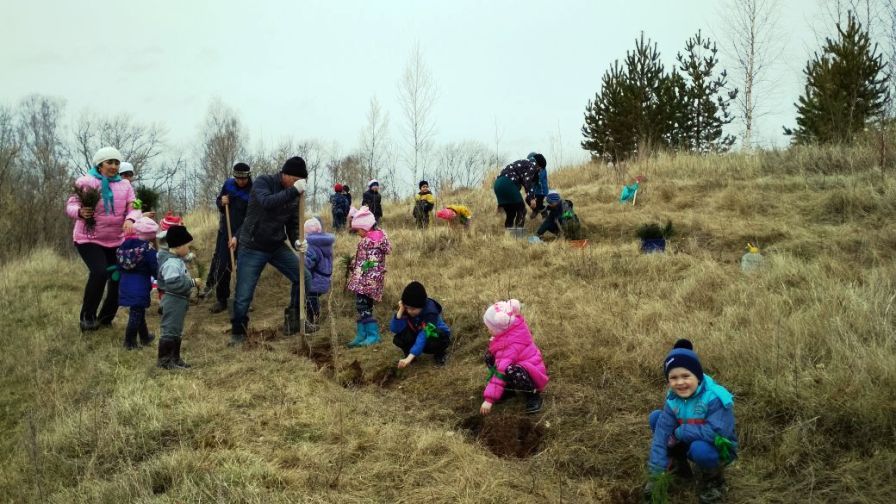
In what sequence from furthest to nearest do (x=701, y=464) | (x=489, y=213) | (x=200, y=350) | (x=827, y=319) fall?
1. (x=489, y=213)
2. (x=200, y=350)
3. (x=827, y=319)
4. (x=701, y=464)

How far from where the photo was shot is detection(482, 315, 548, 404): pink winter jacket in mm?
4445

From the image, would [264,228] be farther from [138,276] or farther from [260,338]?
[138,276]

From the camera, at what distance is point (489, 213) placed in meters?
13.3

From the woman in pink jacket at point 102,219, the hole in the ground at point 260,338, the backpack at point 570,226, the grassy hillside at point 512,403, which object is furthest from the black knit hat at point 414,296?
the backpack at point 570,226

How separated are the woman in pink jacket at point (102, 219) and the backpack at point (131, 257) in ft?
1.39

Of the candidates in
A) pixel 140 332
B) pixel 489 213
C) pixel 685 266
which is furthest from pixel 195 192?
pixel 685 266

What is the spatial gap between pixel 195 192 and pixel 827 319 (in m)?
28.7

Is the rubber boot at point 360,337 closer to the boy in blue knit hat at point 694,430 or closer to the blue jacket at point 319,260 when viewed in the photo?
the blue jacket at point 319,260

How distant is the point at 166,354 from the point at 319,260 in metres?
2.18

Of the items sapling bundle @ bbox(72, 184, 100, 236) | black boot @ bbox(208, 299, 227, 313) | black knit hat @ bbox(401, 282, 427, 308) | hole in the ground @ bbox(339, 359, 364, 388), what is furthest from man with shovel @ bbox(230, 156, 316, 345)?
black boot @ bbox(208, 299, 227, 313)

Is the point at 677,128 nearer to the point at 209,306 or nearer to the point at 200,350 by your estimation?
the point at 209,306

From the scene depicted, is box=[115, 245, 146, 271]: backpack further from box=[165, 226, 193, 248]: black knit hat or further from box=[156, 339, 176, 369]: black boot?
box=[156, 339, 176, 369]: black boot

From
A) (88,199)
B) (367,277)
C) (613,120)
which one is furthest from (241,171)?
(613,120)

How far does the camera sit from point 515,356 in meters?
4.51
